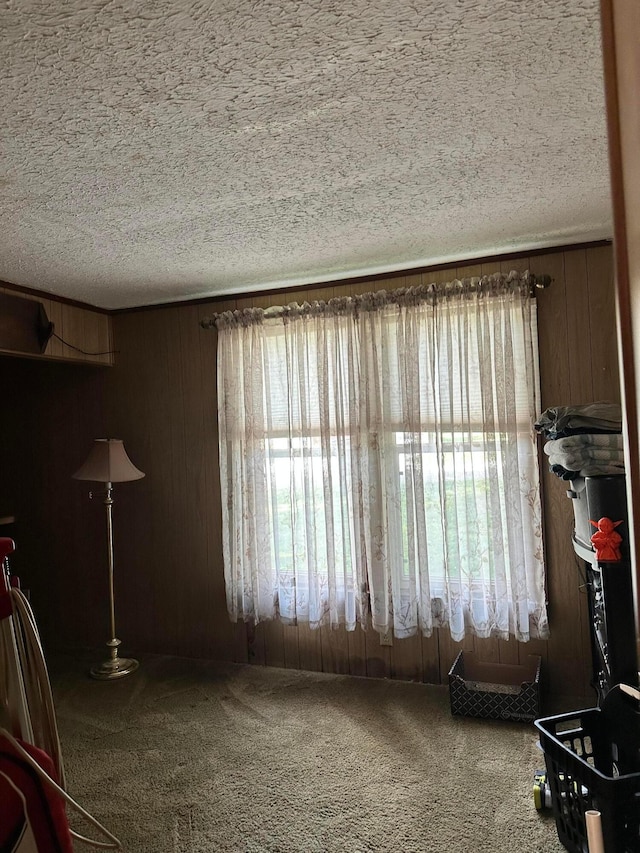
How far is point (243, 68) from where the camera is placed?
1541 millimetres

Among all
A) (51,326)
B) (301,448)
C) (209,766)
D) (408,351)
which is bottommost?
(209,766)

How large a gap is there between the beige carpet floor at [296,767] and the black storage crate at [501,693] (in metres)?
0.06

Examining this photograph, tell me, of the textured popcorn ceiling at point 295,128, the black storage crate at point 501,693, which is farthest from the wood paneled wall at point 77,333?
the black storage crate at point 501,693

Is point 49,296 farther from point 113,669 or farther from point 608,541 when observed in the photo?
point 608,541

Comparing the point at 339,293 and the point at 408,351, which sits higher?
the point at 339,293

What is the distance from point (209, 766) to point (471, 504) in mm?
1774

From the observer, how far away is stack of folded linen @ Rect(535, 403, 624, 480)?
2211 millimetres

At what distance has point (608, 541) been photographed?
204 centimetres

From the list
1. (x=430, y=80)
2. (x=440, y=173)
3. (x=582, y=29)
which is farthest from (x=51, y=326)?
(x=582, y=29)

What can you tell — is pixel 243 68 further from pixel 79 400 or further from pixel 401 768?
pixel 79 400

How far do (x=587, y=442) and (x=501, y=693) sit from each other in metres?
1.47

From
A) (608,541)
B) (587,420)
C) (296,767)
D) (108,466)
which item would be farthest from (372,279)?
(296,767)

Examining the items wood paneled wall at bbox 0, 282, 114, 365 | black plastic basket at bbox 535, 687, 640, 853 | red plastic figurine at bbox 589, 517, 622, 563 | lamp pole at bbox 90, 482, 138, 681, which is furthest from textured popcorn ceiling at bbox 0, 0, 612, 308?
black plastic basket at bbox 535, 687, 640, 853

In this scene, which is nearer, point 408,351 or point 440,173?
point 440,173
